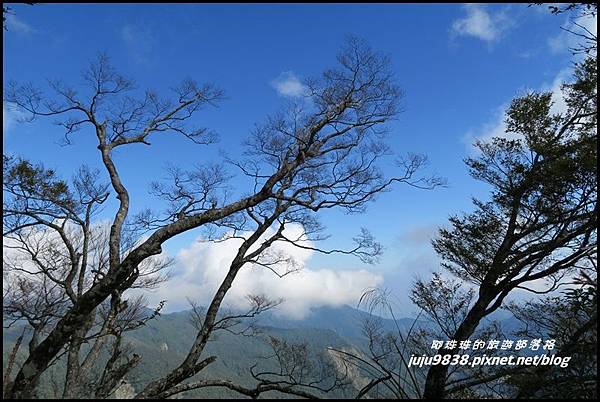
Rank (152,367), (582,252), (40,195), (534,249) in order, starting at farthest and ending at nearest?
(152,367) < (40,195) < (534,249) < (582,252)

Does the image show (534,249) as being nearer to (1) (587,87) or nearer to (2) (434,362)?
(2) (434,362)

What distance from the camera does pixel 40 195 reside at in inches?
340

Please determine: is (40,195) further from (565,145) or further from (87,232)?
(565,145)

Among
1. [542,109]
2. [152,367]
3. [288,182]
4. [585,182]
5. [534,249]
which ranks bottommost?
[152,367]

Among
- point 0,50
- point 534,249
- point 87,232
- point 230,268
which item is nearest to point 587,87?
point 534,249

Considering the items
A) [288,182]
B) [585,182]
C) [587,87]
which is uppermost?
[587,87]

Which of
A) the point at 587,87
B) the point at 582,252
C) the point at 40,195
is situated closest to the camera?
the point at 582,252

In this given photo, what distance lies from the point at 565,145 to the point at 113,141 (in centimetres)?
872

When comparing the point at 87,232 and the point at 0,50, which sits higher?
the point at 0,50

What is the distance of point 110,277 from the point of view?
416 cm

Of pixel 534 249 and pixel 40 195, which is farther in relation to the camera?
pixel 40 195

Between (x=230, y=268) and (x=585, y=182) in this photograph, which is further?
(x=230, y=268)

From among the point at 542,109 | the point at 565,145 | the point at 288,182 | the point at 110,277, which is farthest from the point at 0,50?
the point at 542,109

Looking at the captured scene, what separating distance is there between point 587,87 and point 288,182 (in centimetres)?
611
